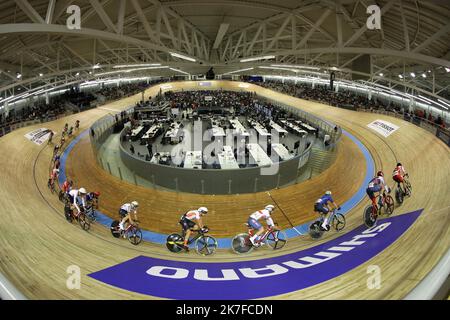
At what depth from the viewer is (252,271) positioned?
4.99m

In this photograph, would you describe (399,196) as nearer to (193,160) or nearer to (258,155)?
(258,155)

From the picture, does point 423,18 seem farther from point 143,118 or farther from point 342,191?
point 143,118

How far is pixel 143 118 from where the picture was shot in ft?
75.0

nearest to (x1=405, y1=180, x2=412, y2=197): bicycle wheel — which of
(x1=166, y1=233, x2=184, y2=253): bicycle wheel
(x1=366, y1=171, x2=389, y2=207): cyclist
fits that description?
(x1=366, y1=171, x2=389, y2=207): cyclist

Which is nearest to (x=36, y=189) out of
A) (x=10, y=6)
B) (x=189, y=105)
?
(x=10, y=6)

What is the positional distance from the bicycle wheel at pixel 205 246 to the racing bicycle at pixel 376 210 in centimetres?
383

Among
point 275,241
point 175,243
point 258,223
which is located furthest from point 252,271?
point 175,243

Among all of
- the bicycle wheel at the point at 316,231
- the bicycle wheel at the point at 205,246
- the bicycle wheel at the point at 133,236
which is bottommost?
the bicycle wheel at the point at 205,246

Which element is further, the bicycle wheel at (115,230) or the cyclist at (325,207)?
the bicycle wheel at (115,230)

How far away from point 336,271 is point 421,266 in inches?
48.9

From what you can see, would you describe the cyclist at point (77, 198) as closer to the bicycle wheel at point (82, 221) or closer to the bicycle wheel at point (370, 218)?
the bicycle wheel at point (82, 221)

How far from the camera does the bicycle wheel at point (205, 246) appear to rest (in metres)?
6.00

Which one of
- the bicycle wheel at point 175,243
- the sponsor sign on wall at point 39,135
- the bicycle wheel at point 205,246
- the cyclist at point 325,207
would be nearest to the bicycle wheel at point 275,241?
the cyclist at point 325,207
